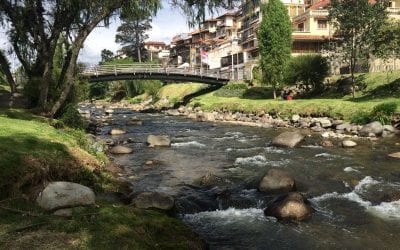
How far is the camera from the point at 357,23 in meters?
41.5

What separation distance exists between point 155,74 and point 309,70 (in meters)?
25.9

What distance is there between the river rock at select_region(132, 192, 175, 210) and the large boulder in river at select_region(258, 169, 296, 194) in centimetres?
473

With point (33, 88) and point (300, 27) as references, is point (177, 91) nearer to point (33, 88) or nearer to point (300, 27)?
point (300, 27)

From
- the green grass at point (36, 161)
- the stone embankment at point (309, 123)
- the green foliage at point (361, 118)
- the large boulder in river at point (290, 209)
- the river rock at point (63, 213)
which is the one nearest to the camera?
the river rock at point (63, 213)

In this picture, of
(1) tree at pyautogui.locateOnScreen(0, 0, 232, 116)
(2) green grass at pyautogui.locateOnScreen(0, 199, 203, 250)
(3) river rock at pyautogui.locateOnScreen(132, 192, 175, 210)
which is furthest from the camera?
(1) tree at pyautogui.locateOnScreen(0, 0, 232, 116)

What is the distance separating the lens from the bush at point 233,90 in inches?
2574

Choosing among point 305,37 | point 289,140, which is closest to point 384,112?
point 289,140

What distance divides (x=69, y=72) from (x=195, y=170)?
1221 cm

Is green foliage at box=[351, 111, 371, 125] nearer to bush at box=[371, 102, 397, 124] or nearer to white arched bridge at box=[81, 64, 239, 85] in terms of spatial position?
bush at box=[371, 102, 397, 124]

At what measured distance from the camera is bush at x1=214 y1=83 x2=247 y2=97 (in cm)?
6538

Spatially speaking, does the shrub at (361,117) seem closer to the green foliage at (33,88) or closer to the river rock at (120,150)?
the river rock at (120,150)

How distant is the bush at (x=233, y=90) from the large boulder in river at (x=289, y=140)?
115 ft

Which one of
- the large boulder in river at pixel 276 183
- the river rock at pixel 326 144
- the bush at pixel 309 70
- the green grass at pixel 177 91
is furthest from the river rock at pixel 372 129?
the green grass at pixel 177 91

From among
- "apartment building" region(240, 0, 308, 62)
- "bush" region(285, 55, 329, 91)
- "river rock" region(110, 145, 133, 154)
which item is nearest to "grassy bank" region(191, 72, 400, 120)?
"bush" region(285, 55, 329, 91)
